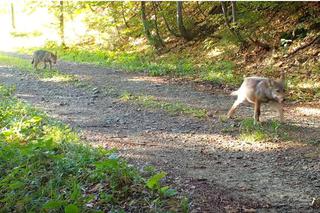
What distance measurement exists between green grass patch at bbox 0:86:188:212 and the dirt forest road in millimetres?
585

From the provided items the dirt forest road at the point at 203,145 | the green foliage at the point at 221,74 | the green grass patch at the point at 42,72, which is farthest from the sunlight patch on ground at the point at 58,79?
the green foliage at the point at 221,74

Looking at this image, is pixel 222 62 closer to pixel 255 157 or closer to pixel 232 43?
pixel 232 43

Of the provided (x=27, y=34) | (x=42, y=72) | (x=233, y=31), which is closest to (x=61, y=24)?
(x=42, y=72)

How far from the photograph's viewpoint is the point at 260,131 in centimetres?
910

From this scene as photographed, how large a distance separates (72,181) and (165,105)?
21.1ft

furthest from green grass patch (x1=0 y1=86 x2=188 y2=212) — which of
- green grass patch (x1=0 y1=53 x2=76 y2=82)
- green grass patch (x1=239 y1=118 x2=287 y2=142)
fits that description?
green grass patch (x1=0 y1=53 x2=76 y2=82)

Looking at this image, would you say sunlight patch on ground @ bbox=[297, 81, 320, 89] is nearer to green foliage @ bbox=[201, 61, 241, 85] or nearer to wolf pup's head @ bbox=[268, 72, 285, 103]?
green foliage @ bbox=[201, 61, 241, 85]

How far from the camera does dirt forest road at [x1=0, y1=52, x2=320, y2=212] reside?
603 centimetres

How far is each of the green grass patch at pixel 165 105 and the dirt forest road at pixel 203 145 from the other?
269 millimetres

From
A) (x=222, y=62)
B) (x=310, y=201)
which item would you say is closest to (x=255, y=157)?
(x=310, y=201)

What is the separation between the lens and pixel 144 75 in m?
→ 18.4

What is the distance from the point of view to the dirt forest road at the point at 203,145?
6027 mm

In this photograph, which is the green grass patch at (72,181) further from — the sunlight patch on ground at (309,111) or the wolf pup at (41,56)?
the wolf pup at (41,56)

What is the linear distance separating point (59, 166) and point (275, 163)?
3.71 metres
